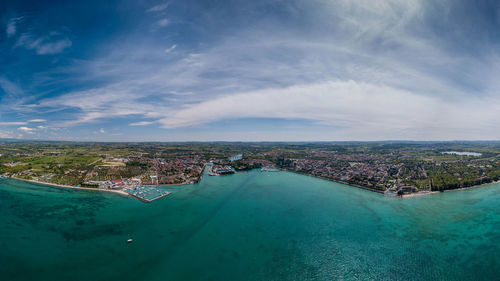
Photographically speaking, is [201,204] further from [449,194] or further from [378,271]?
[449,194]

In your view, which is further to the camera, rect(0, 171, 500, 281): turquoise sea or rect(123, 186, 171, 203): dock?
rect(123, 186, 171, 203): dock

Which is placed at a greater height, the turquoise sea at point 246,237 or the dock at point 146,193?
the dock at point 146,193

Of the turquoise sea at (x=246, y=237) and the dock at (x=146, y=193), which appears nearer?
the turquoise sea at (x=246, y=237)

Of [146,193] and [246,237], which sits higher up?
[146,193]

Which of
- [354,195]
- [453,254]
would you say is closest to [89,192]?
[354,195]

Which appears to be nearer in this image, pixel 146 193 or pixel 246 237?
pixel 246 237
